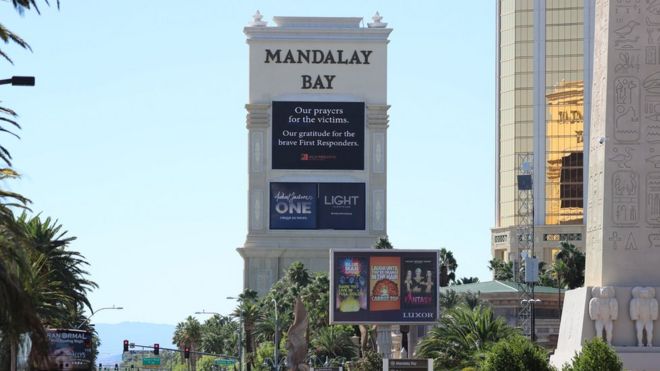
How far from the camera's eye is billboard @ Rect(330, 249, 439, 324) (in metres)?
80.6

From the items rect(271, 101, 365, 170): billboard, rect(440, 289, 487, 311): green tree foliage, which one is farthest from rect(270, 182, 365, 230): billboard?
rect(440, 289, 487, 311): green tree foliage

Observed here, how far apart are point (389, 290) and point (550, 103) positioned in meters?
77.0

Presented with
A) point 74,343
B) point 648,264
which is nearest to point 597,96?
point 648,264

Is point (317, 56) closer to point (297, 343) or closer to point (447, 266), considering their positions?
point (447, 266)

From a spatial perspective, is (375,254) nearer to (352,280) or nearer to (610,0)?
(352,280)

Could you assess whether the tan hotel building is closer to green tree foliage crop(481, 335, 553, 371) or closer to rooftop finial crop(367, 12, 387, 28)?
rooftop finial crop(367, 12, 387, 28)

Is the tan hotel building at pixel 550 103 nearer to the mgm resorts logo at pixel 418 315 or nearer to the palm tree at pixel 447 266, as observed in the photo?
the palm tree at pixel 447 266

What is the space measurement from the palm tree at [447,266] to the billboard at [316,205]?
2828cm

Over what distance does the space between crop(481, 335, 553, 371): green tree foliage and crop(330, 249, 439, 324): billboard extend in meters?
29.4

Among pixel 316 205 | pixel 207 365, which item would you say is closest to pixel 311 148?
pixel 316 205

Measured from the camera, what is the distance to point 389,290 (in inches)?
3179

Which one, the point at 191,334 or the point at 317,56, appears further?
the point at 191,334

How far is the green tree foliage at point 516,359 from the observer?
4938 cm

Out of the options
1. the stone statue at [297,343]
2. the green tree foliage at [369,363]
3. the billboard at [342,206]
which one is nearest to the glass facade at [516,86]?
the billboard at [342,206]
